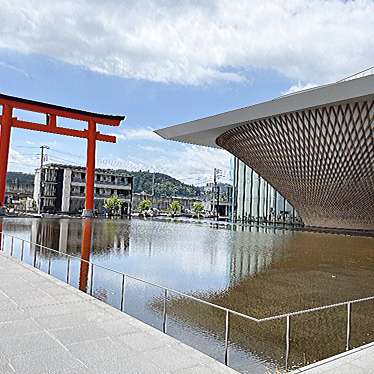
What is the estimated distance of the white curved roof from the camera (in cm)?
2094

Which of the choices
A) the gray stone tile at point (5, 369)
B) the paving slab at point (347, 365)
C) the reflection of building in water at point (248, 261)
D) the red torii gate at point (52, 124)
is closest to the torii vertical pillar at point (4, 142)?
the red torii gate at point (52, 124)

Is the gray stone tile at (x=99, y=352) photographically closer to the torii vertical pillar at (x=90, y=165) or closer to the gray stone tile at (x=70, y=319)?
the gray stone tile at (x=70, y=319)

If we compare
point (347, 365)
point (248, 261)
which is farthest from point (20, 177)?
point (347, 365)

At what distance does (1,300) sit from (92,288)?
79.4 inches

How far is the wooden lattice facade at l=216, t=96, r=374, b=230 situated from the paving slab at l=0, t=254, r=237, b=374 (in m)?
20.6

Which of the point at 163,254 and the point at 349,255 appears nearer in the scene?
the point at 163,254

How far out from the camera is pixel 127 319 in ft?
18.2

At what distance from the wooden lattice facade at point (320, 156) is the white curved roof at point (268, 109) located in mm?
1160

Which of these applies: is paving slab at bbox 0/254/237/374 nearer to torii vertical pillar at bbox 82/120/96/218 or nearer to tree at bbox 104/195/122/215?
torii vertical pillar at bbox 82/120/96/218

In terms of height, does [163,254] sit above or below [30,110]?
below

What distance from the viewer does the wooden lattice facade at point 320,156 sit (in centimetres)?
2491

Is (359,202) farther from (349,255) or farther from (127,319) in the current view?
(127,319)

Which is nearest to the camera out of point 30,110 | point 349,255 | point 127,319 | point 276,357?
point 276,357

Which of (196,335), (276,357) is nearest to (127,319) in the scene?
(196,335)
